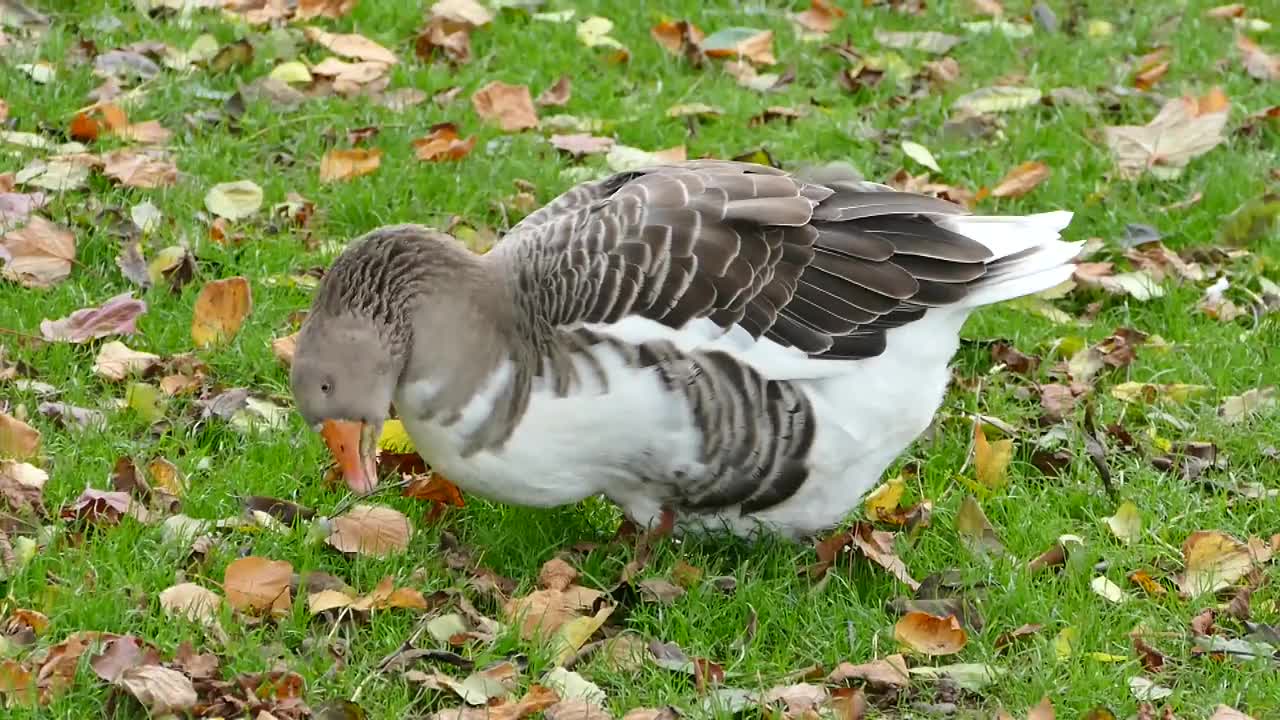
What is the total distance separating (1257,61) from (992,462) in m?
4.04

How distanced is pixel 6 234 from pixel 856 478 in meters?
3.10

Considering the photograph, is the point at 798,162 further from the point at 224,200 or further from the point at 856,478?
the point at 856,478

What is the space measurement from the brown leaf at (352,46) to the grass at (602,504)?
71 mm

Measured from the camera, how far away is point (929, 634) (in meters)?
4.47


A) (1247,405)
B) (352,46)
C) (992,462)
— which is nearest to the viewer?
(992,462)

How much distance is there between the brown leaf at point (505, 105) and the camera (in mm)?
7422

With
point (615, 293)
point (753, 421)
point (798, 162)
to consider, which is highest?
point (615, 293)

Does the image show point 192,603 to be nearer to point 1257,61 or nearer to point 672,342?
point 672,342

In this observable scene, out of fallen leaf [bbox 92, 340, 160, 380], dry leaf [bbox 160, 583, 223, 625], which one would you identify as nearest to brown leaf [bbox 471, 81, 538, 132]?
fallen leaf [bbox 92, 340, 160, 380]

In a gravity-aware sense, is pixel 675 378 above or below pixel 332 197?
above

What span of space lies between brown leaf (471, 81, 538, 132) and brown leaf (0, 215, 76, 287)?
2.02 metres

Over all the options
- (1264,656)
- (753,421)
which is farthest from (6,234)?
(1264,656)

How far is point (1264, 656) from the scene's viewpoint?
442cm

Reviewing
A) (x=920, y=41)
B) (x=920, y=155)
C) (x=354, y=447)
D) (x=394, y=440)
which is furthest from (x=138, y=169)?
(x=920, y=41)
